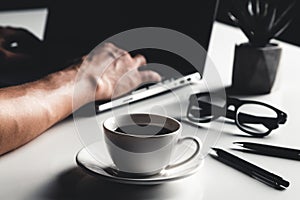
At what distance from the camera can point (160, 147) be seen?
637 mm

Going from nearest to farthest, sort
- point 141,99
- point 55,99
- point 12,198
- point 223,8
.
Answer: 1. point 12,198
2. point 55,99
3. point 141,99
4. point 223,8

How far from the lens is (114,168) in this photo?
0.68m

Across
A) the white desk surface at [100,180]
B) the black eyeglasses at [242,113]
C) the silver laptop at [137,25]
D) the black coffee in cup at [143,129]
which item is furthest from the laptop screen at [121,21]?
the black coffee in cup at [143,129]

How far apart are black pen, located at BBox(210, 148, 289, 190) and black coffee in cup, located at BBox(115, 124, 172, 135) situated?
11cm

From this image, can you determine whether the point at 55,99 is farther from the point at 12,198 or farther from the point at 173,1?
the point at 173,1

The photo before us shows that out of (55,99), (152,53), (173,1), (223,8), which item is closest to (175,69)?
(152,53)

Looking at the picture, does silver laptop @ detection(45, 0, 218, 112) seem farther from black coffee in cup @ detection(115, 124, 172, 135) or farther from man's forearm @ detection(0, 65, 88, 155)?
black coffee in cup @ detection(115, 124, 172, 135)

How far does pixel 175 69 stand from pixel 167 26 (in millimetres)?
148

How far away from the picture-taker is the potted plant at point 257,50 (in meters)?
1.01

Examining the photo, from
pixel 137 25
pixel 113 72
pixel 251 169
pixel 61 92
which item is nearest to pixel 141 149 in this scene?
pixel 251 169

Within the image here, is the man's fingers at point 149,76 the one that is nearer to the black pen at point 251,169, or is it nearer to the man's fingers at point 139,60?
the man's fingers at point 139,60

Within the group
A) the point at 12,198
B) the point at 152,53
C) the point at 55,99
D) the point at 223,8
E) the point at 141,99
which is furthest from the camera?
the point at 223,8

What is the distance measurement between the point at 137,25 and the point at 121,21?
0.16 ft

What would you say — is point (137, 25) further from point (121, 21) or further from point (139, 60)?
point (139, 60)
